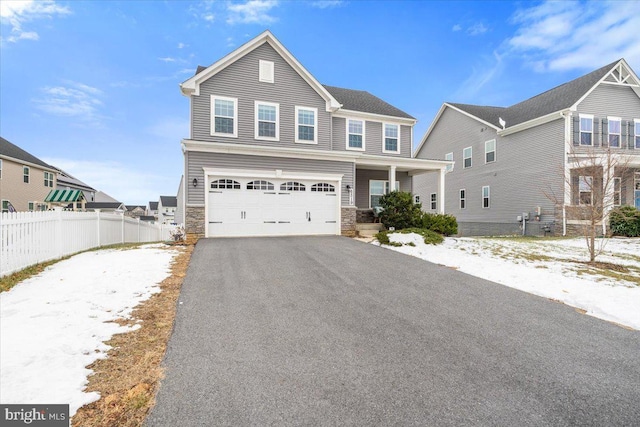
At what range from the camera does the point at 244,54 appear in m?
13.9

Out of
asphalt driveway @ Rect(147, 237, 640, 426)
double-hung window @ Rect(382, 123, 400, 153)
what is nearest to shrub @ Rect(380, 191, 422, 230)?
double-hung window @ Rect(382, 123, 400, 153)

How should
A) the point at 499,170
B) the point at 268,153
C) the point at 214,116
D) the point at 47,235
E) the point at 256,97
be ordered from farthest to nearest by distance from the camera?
1. the point at 499,170
2. the point at 256,97
3. the point at 214,116
4. the point at 268,153
5. the point at 47,235

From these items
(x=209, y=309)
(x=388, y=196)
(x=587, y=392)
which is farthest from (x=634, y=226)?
(x=209, y=309)

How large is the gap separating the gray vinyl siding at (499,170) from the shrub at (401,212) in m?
6.26

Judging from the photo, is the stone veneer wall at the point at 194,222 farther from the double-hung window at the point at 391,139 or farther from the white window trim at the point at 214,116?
the double-hung window at the point at 391,139

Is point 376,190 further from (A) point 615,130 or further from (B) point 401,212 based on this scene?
(A) point 615,130

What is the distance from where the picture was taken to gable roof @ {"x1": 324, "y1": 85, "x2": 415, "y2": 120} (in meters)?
16.8

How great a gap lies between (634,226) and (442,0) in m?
15.1

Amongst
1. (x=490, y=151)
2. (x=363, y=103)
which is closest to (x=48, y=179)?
(x=363, y=103)

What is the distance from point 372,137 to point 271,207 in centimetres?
756

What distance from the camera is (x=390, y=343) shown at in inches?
132

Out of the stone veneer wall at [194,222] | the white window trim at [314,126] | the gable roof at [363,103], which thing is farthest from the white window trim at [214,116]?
the gable roof at [363,103]

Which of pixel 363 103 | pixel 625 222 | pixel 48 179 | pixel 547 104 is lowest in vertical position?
pixel 625 222

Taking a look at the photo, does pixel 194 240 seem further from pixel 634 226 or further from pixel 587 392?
pixel 634 226
